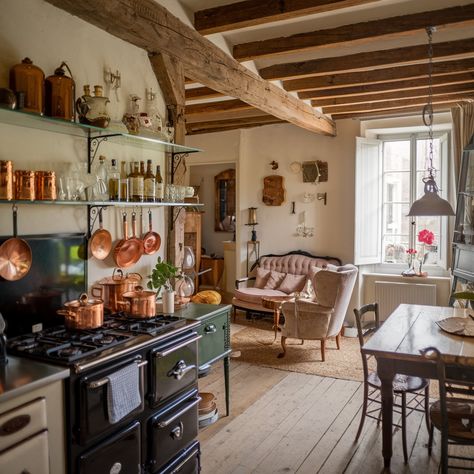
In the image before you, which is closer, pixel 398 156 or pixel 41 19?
pixel 41 19

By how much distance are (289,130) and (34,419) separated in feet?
18.8

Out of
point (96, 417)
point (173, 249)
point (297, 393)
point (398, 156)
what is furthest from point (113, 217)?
point (398, 156)

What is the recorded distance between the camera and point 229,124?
22.5ft

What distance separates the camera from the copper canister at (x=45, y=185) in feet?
7.30

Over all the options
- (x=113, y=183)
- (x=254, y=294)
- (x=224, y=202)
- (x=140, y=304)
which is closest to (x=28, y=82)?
(x=113, y=183)

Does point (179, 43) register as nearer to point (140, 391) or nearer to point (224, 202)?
point (140, 391)

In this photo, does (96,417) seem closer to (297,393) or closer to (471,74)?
(297,393)

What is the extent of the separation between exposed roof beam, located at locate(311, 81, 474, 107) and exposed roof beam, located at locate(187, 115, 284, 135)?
104 centimetres

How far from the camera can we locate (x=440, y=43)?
3881mm

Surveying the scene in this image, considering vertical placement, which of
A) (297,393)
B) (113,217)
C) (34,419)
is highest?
(113,217)

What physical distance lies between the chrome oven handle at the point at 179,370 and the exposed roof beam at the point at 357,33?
2.49 m

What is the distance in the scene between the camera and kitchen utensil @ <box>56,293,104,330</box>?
90.5 inches

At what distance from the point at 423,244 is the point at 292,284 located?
6.03 ft

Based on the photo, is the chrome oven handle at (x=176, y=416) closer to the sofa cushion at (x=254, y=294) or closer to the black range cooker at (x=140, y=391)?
the black range cooker at (x=140, y=391)
